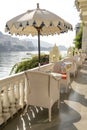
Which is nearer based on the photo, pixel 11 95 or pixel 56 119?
pixel 56 119

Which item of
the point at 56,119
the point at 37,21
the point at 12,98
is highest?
→ the point at 37,21

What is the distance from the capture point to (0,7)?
28.2ft

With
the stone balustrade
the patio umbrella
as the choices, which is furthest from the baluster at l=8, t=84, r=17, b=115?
the patio umbrella

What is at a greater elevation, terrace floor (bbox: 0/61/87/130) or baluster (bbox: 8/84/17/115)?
baluster (bbox: 8/84/17/115)

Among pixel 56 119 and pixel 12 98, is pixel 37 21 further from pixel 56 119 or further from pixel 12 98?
pixel 56 119

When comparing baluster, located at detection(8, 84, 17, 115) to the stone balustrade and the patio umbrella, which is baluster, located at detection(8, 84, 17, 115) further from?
the patio umbrella

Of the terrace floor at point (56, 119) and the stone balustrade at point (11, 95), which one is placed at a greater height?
the stone balustrade at point (11, 95)

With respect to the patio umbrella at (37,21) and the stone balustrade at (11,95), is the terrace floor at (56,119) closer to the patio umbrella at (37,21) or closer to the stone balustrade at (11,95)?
the stone balustrade at (11,95)

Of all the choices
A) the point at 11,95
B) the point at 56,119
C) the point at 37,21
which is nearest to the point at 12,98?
the point at 11,95

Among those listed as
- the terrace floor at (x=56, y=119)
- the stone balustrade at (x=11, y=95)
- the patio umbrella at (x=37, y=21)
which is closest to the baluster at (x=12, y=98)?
the stone balustrade at (x=11, y=95)

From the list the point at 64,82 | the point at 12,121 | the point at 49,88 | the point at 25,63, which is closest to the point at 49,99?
the point at 49,88

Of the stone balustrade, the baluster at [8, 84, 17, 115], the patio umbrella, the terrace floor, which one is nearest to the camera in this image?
the terrace floor

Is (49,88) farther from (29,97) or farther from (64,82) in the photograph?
(64,82)

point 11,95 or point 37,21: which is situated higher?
point 37,21
